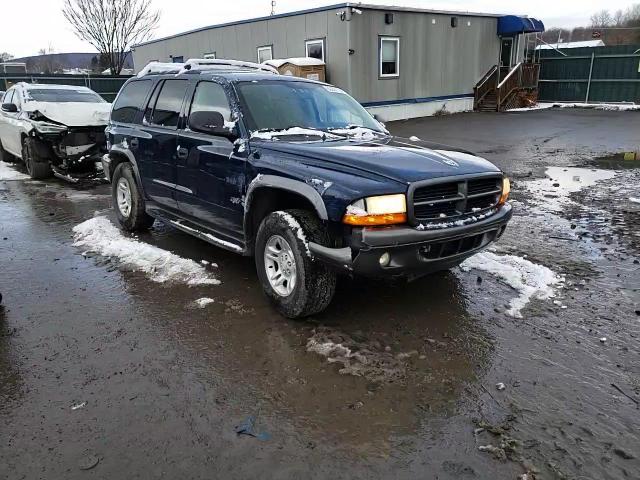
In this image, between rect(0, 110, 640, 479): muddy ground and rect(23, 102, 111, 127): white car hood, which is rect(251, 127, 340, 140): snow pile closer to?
rect(0, 110, 640, 479): muddy ground

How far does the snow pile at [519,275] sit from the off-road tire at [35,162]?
28.4 ft

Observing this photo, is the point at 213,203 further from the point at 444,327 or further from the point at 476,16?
the point at 476,16

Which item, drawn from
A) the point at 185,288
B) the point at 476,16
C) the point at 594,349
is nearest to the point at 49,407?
the point at 185,288

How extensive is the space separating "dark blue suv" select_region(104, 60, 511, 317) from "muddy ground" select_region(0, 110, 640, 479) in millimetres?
534

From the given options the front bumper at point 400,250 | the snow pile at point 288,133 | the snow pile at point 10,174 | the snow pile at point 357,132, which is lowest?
the snow pile at point 10,174

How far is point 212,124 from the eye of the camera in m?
4.25

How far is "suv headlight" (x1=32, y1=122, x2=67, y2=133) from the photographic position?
939 cm

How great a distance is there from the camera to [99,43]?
28.8 meters

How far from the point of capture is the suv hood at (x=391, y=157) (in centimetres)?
349

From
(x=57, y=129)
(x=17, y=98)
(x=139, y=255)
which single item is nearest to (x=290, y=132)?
(x=139, y=255)

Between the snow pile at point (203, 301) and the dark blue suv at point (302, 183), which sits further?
the snow pile at point (203, 301)

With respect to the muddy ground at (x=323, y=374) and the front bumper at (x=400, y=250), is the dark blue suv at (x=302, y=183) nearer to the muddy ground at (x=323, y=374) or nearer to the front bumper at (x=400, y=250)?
the front bumper at (x=400, y=250)

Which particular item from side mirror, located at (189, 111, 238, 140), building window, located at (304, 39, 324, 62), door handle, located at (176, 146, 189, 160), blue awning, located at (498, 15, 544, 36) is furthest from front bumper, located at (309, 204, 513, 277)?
blue awning, located at (498, 15, 544, 36)

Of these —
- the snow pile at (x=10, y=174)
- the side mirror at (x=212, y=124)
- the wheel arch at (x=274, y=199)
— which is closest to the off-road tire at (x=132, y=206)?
the side mirror at (x=212, y=124)
